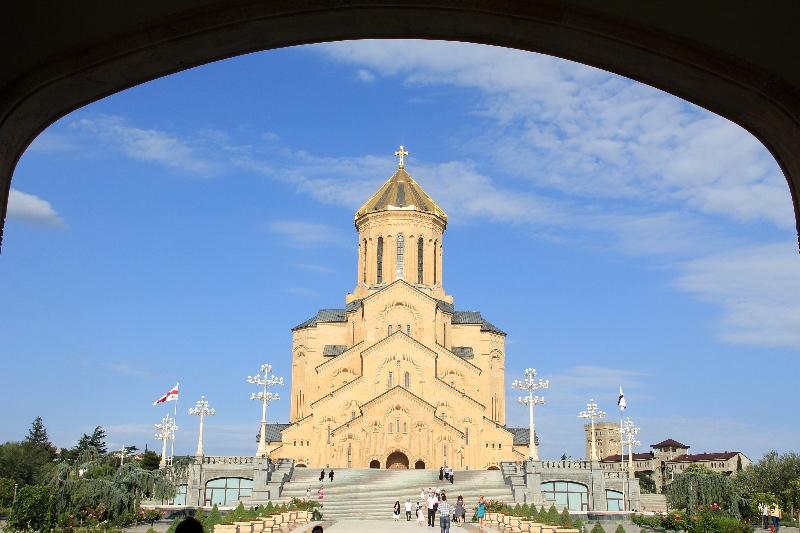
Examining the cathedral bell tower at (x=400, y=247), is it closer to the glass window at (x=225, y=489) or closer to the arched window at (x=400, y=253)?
the arched window at (x=400, y=253)

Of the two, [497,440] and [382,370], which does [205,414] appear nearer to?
[382,370]

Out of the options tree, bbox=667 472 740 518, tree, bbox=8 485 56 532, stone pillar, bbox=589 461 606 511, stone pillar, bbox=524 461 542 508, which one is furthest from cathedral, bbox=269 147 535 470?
tree, bbox=8 485 56 532

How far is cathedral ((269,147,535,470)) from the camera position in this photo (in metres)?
44.0

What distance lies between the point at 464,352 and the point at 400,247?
26.1ft

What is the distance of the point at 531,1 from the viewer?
168 inches

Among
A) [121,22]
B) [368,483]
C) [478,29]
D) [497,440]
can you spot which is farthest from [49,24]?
[497,440]

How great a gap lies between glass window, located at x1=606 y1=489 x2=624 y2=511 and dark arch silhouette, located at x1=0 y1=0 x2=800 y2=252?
37675 millimetres

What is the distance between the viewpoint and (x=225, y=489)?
40.2 m

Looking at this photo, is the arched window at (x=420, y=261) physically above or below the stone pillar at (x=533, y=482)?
above

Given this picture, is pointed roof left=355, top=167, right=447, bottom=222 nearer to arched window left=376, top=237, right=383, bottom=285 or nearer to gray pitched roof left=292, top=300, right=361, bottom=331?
arched window left=376, top=237, right=383, bottom=285

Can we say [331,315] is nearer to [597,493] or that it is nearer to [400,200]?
[400,200]

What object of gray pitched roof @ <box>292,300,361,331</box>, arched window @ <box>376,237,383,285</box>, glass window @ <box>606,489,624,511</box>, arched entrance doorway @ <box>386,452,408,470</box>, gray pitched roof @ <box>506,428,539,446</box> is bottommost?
glass window @ <box>606,489,624,511</box>

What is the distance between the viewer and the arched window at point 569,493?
39.8 meters

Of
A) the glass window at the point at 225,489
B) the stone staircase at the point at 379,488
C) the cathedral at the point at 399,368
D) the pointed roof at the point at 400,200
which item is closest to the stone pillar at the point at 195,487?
the glass window at the point at 225,489
